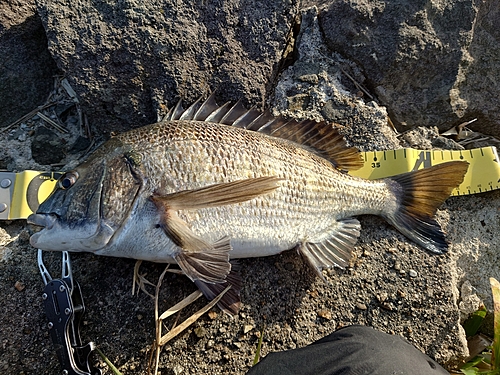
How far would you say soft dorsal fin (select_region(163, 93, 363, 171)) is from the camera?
2.21m

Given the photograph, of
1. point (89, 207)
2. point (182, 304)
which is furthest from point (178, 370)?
point (89, 207)

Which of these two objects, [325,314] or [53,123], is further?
[53,123]

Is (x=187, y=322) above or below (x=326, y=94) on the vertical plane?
below

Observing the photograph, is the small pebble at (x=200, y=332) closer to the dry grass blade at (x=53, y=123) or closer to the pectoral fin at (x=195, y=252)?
the pectoral fin at (x=195, y=252)

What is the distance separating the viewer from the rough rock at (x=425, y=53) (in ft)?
8.45

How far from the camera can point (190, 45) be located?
7.54ft

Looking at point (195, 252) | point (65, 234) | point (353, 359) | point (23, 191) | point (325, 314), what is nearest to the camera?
point (353, 359)

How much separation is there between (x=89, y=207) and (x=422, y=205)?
6.47 feet

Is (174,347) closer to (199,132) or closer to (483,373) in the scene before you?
(199,132)

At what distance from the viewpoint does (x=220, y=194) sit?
1.81m

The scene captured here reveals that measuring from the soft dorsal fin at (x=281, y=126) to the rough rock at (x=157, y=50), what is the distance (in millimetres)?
171

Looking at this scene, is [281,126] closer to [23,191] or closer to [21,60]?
[23,191]

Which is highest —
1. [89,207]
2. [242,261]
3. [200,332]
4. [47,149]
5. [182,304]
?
[47,149]

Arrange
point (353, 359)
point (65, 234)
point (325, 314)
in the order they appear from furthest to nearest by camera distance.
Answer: point (325, 314)
point (65, 234)
point (353, 359)
